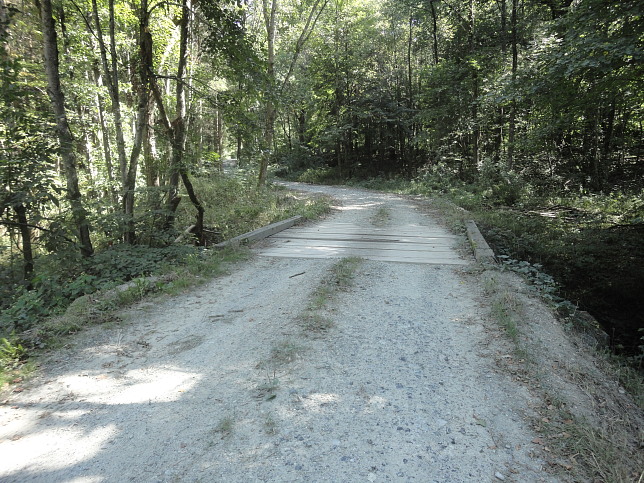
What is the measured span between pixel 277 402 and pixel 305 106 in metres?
22.8

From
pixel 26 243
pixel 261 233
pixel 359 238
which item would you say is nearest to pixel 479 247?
pixel 359 238

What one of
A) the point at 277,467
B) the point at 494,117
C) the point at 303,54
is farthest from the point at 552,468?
the point at 303,54

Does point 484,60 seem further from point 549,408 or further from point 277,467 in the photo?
point 277,467

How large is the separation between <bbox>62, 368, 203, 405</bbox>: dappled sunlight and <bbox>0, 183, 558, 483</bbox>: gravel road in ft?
0.05

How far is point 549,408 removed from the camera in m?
2.50

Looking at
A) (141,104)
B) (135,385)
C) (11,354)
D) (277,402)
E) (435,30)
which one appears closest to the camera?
(277,402)

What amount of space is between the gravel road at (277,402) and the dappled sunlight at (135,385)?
1 centimetres

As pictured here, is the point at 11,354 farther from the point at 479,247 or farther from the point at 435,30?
the point at 435,30

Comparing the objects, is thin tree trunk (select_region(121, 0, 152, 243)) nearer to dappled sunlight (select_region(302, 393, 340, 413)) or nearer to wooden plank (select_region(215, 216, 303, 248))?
wooden plank (select_region(215, 216, 303, 248))

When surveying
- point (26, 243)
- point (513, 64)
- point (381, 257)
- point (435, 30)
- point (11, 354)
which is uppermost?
point (435, 30)

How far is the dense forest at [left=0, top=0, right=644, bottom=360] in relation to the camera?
5305 millimetres

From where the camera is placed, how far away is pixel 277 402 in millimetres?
2598

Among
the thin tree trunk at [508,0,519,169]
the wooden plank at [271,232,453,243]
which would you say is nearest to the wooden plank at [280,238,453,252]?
the wooden plank at [271,232,453,243]

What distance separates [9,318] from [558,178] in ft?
54.2
